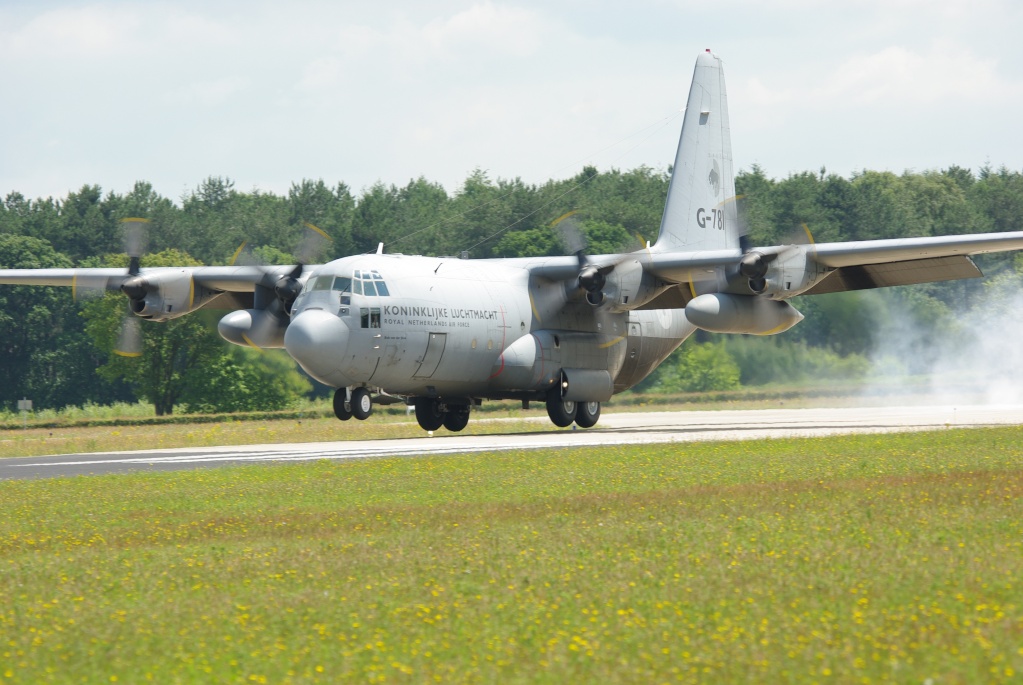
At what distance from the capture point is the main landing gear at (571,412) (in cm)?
3519

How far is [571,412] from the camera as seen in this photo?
35688mm

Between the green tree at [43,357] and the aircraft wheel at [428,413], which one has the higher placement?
the green tree at [43,357]

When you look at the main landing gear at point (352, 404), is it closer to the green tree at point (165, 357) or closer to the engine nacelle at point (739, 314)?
the engine nacelle at point (739, 314)

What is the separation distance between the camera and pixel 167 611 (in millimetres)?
10672

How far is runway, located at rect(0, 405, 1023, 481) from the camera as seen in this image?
2686 centimetres

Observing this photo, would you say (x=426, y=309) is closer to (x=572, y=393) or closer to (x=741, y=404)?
(x=572, y=393)

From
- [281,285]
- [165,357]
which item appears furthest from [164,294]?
[165,357]

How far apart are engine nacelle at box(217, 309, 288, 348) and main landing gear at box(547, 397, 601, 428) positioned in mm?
7757

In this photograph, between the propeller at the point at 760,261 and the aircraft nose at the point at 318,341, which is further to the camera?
the propeller at the point at 760,261

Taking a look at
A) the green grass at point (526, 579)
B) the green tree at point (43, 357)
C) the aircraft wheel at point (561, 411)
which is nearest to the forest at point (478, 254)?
the green tree at point (43, 357)

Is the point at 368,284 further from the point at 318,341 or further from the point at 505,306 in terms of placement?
the point at 505,306

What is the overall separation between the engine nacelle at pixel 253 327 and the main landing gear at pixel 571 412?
7.76 meters

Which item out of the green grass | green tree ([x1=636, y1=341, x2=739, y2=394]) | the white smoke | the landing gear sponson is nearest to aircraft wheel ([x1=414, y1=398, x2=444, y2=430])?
the landing gear sponson

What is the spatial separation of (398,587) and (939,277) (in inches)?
1047
